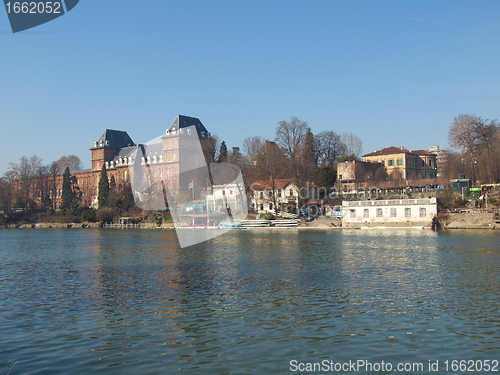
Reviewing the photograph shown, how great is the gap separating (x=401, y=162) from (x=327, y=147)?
49.8 feet

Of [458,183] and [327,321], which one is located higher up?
[458,183]

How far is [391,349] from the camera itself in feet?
29.5

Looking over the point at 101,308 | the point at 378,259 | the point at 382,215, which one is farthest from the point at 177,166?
the point at 101,308

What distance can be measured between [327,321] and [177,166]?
93234 mm

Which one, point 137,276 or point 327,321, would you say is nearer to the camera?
point 327,321

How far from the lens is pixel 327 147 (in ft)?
308

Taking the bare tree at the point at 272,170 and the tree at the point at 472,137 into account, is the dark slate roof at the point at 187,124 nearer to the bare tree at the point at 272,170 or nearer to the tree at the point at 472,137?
the bare tree at the point at 272,170

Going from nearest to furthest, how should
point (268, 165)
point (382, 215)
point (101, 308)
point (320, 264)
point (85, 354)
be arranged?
point (85, 354) < point (101, 308) < point (320, 264) < point (382, 215) < point (268, 165)

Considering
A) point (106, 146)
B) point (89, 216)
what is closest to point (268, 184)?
point (89, 216)

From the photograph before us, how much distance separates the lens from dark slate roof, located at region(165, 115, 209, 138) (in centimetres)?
A: 10106

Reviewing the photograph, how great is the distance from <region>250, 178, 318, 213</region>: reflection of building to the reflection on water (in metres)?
47.3

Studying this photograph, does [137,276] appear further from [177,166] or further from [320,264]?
[177,166]

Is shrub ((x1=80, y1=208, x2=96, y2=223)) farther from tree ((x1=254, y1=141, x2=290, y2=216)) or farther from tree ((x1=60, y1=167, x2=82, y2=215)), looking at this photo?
tree ((x1=254, y1=141, x2=290, y2=216))

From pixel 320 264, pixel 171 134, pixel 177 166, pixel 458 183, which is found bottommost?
pixel 320 264
